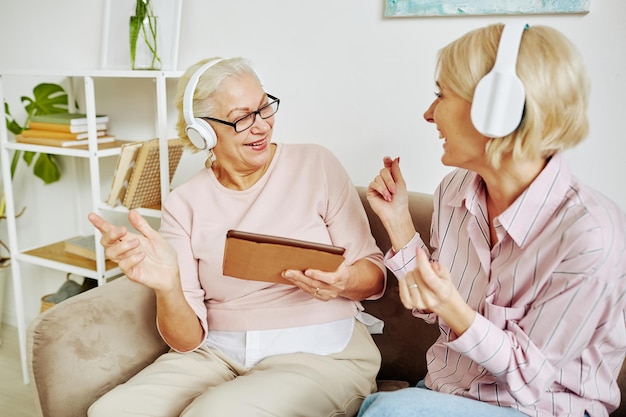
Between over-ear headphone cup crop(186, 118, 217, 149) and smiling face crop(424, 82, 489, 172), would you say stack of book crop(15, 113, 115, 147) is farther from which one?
smiling face crop(424, 82, 489, 172)

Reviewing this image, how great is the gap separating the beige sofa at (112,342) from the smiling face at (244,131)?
34 cm

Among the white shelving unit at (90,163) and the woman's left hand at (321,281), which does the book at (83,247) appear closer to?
the white shelving unit at (90,163)

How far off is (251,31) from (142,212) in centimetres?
76

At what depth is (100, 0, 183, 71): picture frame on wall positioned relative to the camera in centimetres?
203

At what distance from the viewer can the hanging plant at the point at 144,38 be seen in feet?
6.54

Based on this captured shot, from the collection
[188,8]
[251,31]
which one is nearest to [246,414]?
[251,31]

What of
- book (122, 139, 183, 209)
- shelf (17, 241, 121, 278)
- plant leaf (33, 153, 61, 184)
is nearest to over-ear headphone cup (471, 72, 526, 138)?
book (122, 139, 183, 209)

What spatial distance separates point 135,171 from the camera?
6.51 ft

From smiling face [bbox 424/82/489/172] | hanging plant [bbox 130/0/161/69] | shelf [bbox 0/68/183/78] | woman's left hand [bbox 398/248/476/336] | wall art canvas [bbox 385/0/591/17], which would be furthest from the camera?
hanging plant [bbox 130/0/161/69]

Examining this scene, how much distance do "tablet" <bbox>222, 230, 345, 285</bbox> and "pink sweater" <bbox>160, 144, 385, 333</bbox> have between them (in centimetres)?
20

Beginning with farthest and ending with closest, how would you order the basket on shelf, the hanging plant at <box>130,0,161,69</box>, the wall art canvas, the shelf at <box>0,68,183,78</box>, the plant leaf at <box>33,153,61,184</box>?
the plant leaf at <box>33,153,61,184</box>, the basket on shelf, the hanging plant at <box>130,0,161,69</box>, the shelf at <box>0,68,183,78</box>, the wall art canvas

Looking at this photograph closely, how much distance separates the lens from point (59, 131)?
2.13 meters

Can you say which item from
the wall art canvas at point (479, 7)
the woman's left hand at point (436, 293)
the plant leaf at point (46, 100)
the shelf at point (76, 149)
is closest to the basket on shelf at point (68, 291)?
the shelf at point (76, 149)

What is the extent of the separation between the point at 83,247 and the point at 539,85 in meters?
1.84
